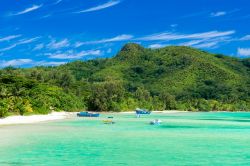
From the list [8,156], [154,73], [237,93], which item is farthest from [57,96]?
[154,73]

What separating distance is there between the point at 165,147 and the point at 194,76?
150678mm

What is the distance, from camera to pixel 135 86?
543 feet

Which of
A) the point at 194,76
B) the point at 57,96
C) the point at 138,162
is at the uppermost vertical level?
the point at 194,76

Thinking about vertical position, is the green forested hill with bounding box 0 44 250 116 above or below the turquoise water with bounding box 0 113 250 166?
above

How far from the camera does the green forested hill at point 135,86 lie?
280 ft

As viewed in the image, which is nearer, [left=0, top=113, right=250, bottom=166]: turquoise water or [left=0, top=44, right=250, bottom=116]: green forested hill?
[left=0, top=113, right=250, bottom=166]: turquoise water

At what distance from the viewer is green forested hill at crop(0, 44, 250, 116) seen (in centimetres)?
8538

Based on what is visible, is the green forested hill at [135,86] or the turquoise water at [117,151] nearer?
the turquoise water at [117,151]

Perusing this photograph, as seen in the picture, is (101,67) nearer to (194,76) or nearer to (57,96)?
(194,76)

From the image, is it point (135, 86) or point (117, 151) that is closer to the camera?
point (117, 151)

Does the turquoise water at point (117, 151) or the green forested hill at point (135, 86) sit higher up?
the green forested hill at point (135, 86)

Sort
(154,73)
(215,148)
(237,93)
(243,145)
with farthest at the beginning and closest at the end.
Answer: (154,73) < (237,93) < (243,145) < (215,148)

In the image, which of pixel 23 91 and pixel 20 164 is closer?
pixel 20 164

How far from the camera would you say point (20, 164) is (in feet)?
71.8
